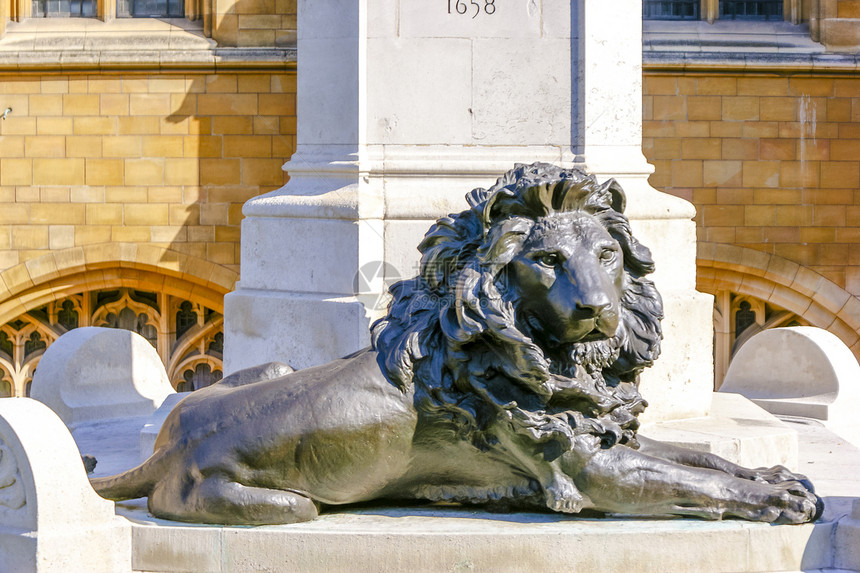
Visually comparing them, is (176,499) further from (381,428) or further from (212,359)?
(212,359)

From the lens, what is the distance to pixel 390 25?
554 cm

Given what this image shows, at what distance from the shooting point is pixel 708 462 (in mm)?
4520

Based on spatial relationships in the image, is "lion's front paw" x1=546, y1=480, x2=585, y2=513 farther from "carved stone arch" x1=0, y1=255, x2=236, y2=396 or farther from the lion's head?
"carved stone arch" x1=0, y1=255, x2=236, y2=396

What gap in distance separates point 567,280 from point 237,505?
1.15 metres

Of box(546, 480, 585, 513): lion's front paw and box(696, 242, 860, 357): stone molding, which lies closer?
box(546, 480, 585, 513): lion's front paw

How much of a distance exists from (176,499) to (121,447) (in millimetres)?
1613

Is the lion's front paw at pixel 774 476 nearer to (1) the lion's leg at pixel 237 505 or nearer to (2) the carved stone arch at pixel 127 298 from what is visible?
(1) the lion's leg at pixel 237 505

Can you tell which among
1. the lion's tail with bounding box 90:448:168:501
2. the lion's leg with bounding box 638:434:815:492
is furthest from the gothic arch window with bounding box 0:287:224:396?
the lion's leg with bounding box 638:434:815:492

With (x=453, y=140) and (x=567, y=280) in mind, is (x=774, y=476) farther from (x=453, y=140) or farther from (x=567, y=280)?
(x=453, y=140)

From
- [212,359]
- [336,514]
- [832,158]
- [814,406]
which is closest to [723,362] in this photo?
[832,158]

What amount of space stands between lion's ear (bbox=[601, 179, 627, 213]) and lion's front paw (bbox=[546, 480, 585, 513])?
87 centimetres

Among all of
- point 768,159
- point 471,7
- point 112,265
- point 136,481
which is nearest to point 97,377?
point 136,481

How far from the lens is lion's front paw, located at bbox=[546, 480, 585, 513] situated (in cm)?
423

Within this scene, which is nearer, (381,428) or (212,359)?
(381,428)
